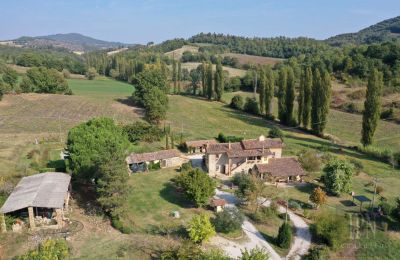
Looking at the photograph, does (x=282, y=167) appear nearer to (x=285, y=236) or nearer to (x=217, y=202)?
(x=217, y=202)

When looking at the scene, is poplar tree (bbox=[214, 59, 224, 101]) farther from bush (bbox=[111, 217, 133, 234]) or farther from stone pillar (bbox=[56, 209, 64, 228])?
stone pillar (bbox=[56, 209, 64, 228])

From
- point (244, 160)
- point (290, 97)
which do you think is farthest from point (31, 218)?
point (290, 97)

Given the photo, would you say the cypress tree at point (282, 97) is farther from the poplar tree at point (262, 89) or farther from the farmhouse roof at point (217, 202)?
the farmhouse roof at point (217, 202)

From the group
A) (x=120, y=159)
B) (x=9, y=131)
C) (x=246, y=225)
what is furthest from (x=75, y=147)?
(x=9, y=131)

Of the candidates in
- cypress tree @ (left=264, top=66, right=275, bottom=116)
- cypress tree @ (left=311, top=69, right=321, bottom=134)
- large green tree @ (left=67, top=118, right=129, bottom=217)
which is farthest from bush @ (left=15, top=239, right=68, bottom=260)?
cypress tree @ (left=264, top=66, right=275, bottom=116)

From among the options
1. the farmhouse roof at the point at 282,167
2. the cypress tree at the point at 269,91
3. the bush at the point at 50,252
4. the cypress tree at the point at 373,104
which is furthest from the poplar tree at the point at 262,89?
the bush at the point at 50,252
